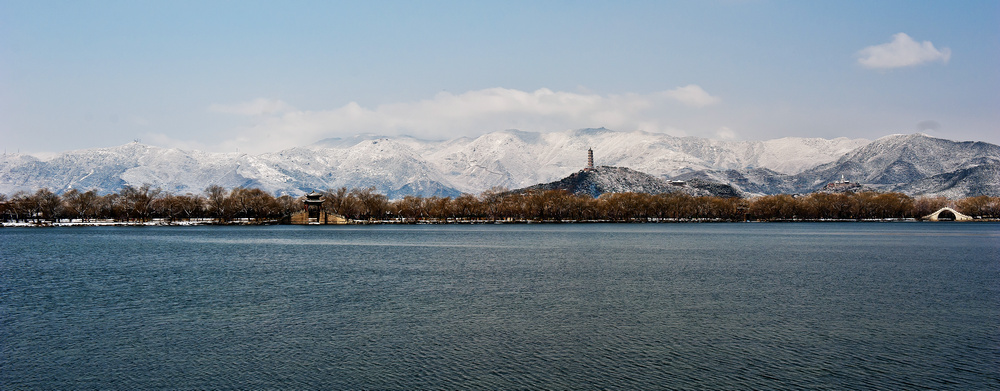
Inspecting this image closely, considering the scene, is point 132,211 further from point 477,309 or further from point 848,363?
point 848,363

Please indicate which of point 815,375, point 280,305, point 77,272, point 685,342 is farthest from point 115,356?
point 77,272

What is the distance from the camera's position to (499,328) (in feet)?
95.2

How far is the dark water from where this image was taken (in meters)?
21.7

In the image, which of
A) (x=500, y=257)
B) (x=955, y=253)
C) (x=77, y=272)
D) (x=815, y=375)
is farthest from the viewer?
(x=955, y=253)

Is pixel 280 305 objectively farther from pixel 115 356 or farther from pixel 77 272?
pixel 77 272

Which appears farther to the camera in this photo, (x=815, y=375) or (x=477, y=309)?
(x=477, y=309)

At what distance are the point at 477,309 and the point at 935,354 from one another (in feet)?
63.5

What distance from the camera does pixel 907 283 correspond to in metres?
45.9

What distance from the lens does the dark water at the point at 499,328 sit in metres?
21.7

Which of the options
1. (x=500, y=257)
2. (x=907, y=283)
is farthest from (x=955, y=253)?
(x=500, y=257)

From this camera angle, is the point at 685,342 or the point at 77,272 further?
the point at 77,272

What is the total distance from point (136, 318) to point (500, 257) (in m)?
40.9

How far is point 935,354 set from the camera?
963 inches

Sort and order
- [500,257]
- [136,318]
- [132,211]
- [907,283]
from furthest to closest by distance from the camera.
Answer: [132,211], [500,257], [907,283], [136,318]
